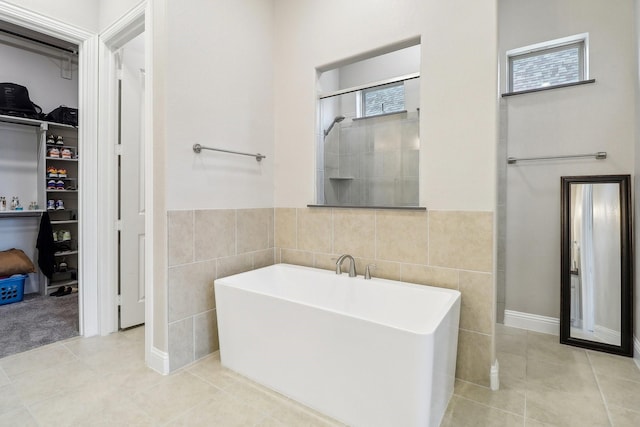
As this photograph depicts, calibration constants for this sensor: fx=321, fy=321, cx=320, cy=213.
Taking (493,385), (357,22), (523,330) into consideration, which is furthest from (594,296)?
(357,22)

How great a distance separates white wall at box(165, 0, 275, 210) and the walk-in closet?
7.13ft

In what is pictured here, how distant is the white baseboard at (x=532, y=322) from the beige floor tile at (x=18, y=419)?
10.4 ft

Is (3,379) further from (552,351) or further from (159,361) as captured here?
(552,351)

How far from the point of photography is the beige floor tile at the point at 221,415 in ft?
4.96

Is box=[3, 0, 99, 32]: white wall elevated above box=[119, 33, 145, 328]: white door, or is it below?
above

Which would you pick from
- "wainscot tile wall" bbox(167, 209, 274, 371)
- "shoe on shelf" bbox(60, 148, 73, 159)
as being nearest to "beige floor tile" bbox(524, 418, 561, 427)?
"wainscot tile wall" bbox(167, 209, 274, 371)

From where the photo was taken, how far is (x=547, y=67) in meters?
2.69

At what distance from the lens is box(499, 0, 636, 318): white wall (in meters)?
2.28

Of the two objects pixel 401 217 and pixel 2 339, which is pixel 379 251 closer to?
pixel 401 217

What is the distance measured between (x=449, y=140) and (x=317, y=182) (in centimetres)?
103

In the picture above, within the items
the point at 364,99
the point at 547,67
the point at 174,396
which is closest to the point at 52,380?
the point at 174,396

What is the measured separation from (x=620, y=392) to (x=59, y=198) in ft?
17.5

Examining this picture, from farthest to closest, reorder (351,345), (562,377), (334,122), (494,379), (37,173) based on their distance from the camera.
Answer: (37,173) < (334,122) < (562,377) < (494,379) < (351,345)

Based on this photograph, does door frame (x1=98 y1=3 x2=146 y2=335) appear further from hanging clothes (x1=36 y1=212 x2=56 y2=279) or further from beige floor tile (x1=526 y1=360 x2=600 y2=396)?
beige floor tile (x1=526 y1=360 x2=600 y2=396)
